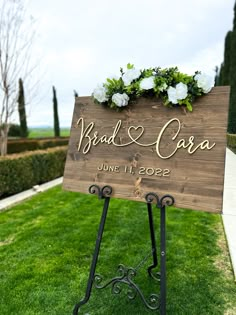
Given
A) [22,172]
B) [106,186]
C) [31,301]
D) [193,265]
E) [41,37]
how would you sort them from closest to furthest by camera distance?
[106,186], [31,301], [193,265], [22,172], [41,37]

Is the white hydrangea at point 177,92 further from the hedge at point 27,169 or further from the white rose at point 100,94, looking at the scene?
the hedge at point 27,169

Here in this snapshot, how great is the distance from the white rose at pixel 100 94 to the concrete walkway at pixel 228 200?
6.50ft

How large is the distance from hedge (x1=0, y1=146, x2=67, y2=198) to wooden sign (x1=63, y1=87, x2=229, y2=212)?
3807 millimetres

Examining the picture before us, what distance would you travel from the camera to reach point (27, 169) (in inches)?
242

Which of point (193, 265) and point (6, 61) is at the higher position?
point (6, 61)

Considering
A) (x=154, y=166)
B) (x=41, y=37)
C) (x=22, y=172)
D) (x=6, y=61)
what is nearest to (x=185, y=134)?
(x=154, y=166)

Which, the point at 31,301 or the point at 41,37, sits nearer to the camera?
the point at 31,301

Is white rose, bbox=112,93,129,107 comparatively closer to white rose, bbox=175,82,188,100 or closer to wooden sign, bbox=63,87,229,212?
wooden sign, bbox=63,87,229,212

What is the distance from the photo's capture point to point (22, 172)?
19.6 feet

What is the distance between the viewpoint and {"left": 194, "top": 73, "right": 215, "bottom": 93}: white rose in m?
1.55

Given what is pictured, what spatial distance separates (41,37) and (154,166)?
24.7 ft

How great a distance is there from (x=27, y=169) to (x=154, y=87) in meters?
4.99

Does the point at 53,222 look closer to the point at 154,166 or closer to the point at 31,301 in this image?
the point at 31,301

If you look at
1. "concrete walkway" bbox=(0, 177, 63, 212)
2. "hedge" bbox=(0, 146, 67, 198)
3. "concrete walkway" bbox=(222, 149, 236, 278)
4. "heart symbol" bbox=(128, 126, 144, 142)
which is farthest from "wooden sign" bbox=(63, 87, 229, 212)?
"hedge" bbox=(0, 146, 67, 198)
